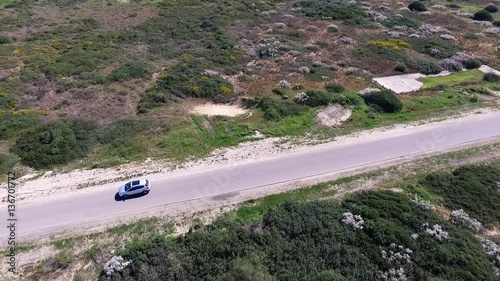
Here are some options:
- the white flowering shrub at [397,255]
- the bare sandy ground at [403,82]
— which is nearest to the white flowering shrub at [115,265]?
the white flowering shrub at [397,255]

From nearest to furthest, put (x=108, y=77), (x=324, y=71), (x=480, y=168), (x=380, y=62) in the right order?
1. (x=480, y=168)
2. (x=108, y=77)
3. (x=324, y=71)
4. (x=380, y=62)

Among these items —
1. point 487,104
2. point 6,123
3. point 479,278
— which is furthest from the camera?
point 487,104

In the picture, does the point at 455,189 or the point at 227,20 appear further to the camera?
the point at 227,20

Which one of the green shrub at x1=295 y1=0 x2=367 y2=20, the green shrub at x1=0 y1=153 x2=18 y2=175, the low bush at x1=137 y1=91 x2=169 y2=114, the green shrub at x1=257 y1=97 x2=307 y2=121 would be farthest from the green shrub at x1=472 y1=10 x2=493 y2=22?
the green shrub at x1=0 y1=153 x2=18 y2=175

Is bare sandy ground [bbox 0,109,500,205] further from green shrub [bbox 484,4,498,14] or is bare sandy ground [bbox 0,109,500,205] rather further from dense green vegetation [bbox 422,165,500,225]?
green shrub [bbox 484,4,498,14]

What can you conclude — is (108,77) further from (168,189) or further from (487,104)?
(487,104)

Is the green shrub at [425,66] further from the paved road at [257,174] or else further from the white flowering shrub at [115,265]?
the white flowering shrub at [115,265]

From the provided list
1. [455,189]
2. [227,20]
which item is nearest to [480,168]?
[455,189]
